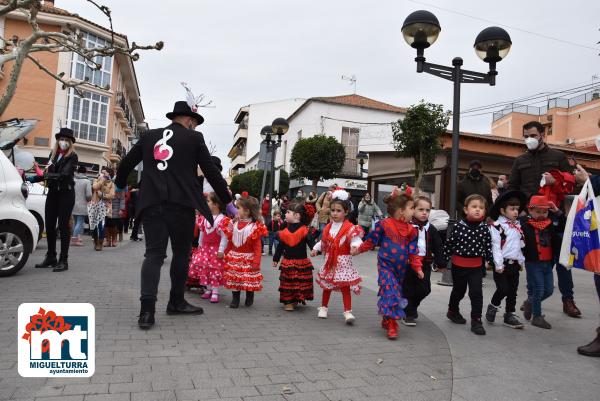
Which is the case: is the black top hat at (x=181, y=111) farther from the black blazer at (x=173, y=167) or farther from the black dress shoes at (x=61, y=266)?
the black dress shoes at (x=61, y=266)

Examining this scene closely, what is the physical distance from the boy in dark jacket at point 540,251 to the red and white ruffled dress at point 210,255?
344 cm

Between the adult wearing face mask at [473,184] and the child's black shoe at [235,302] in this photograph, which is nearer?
the child's black shoe at [235,302]

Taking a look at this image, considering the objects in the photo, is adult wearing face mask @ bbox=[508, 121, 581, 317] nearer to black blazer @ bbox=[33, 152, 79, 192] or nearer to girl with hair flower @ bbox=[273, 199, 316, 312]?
girl with hair flower @ bbox=[273, 199, 316, 312]

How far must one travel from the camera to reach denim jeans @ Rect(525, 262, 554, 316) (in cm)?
498

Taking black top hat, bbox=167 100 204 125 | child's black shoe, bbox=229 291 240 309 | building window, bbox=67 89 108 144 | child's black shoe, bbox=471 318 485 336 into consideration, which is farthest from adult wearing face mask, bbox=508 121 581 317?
building window, bbox=67 89 108 144

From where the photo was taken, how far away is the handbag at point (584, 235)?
3.97 meters

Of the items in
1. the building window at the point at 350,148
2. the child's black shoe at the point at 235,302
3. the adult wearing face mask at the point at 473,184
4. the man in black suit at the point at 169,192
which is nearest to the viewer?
the man in black suit at the point at 169,192

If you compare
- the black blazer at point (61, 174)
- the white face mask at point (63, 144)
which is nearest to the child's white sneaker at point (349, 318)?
the black blazer at point (61, 174)

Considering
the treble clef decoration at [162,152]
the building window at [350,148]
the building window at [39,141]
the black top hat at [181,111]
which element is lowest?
the treble clef decoration at [162,152]

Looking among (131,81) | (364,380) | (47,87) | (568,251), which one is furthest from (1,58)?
(131,81)

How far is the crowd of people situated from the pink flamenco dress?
1 centimetres

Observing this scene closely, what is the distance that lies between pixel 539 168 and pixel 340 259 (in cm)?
287

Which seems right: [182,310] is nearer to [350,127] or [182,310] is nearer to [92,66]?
[350,127]

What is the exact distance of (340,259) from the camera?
5.04 meters
